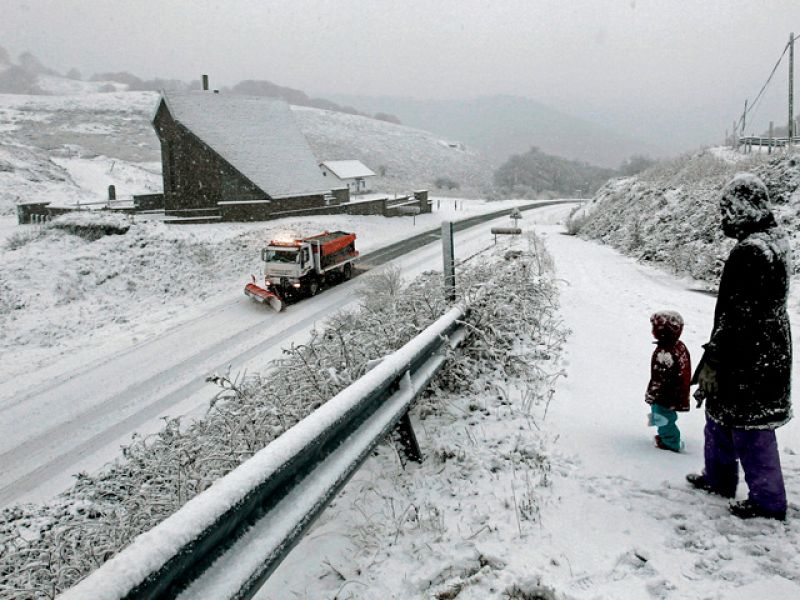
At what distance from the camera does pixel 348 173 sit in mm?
61344

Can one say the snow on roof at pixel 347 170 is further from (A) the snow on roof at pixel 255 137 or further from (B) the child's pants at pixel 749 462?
(B) the child's pants at pixel 749 462

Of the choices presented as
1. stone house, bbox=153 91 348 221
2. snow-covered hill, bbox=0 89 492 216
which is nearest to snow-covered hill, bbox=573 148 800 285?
stone house, bbox=153 91 348 221

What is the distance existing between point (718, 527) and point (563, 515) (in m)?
0.89

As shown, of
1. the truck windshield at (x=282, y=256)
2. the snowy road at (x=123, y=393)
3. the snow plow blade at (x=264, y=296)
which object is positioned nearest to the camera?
the snowy road at (x=123, y=393)

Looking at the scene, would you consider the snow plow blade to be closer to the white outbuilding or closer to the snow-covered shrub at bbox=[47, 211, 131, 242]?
Answer: the snow-covered shrub at bbox=[47, 211, 131, 242]

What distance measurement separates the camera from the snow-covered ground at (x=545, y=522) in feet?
9.07

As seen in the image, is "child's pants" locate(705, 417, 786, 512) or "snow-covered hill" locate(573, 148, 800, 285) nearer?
"child's pants" locate(705, 417, 786, 512)

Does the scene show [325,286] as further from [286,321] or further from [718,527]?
[718,527]

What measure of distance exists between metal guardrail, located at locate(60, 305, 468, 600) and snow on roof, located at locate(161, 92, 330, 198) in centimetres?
2910

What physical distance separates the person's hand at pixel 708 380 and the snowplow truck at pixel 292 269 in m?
13.5

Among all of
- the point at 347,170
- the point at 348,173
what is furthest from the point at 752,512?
the point at 347,170

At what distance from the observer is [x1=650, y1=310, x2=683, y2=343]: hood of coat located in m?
4.16

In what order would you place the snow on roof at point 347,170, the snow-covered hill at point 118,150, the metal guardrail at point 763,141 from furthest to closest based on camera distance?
the snow on roof at point 347,170
the snow-covered hill at point 118,150
the metal guardrail at point 763,141

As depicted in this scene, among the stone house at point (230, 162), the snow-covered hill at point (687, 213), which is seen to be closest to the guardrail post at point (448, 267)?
the snow-covered hill at point (687, 213)
